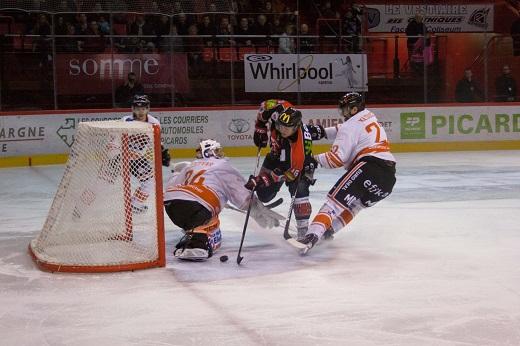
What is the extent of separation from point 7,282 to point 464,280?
2.60 meters

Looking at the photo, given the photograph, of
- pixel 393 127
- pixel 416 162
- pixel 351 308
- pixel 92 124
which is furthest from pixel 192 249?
pixel 393 127

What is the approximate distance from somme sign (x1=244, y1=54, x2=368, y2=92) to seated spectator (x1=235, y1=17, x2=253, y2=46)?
0.79 feet

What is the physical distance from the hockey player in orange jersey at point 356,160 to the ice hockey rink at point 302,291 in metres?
0.33

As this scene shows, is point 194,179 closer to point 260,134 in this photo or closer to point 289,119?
point 289,119

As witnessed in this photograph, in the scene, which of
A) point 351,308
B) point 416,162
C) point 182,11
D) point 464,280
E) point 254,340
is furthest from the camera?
point 182,11

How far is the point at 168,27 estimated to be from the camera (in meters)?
12.9

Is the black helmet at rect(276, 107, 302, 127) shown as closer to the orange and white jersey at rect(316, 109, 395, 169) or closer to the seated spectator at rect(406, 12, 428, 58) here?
the orange and white jersey at rect(316, 109, 395, 169)

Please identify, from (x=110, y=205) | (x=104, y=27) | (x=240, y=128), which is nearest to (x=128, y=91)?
(x=104, y=27)

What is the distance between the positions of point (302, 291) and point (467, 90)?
33.3ft

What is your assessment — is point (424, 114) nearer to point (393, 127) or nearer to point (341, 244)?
point (393, 127)

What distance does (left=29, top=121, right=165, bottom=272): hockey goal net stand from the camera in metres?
4.98

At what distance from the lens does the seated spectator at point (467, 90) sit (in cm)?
1384

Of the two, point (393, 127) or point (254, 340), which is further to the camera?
point (393, 127)

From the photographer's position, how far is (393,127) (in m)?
13.6
